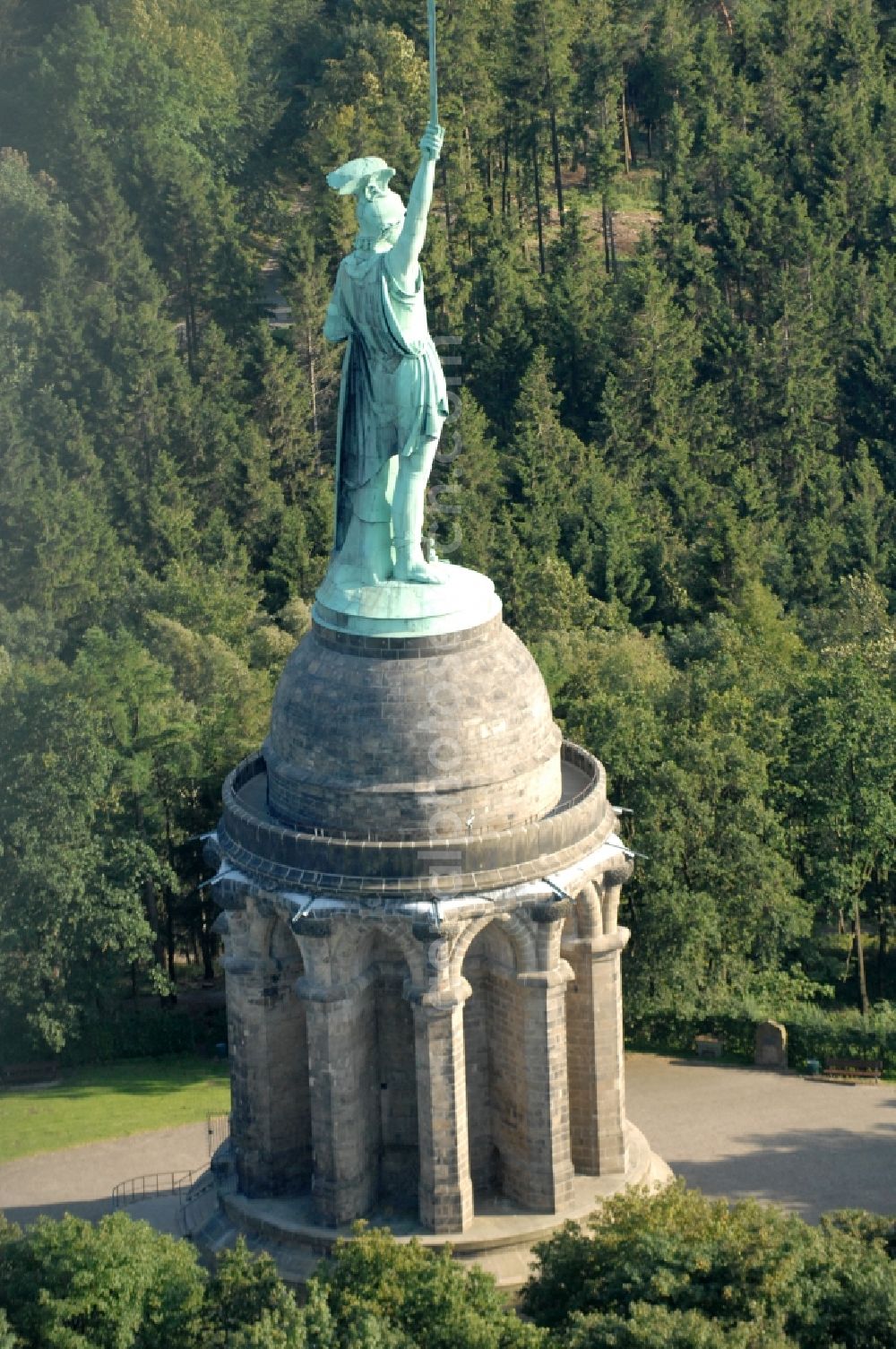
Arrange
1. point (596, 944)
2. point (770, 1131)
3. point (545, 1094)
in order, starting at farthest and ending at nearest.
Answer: point (770, 1131)
point (596, 944)
point (545, 1094)

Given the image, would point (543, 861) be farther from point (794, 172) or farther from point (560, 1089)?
point (794, 172)

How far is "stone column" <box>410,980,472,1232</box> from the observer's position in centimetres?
5453

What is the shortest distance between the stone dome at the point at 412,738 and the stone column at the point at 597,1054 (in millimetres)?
3506

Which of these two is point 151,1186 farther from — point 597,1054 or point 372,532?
point 372,532

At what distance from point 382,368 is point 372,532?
3231 mm

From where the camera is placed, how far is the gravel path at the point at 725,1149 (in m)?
63.2

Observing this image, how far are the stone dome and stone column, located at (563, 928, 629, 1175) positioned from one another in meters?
3.51

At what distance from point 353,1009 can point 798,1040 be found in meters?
18.6

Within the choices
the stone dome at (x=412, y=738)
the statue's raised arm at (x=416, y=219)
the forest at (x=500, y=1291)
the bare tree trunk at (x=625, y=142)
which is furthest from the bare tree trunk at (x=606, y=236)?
the forest at (x=500, y=1291)

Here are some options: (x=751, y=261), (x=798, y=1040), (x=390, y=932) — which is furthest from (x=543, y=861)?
(x=751, y=261)

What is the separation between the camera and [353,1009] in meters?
55.4

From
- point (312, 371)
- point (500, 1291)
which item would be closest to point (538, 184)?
point (312, 371)

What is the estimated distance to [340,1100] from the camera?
55.5m

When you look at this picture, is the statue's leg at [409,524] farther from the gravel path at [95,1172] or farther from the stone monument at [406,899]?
the gravel path at [95,1172]
